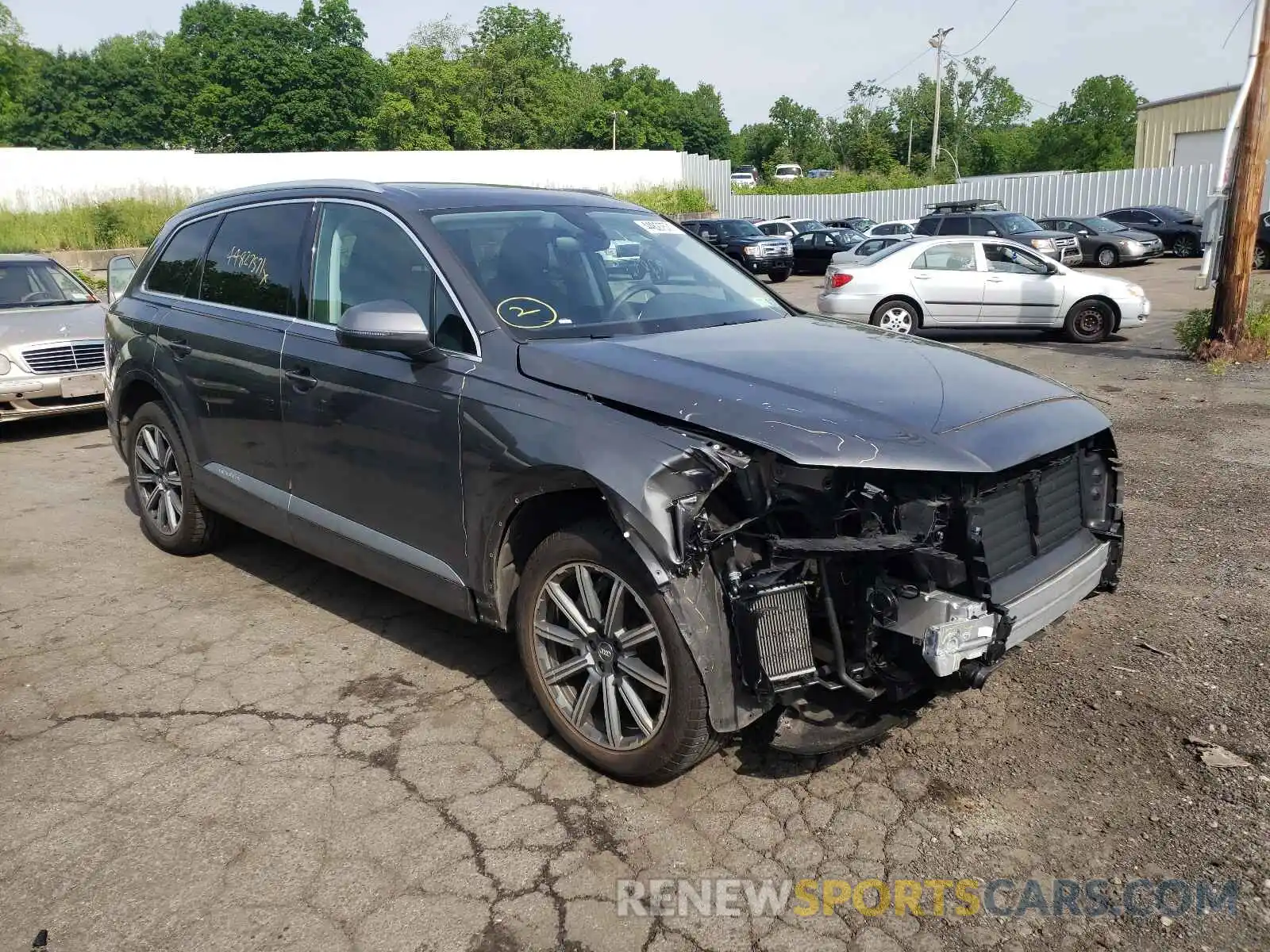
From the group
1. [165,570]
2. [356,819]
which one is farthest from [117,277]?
[356,819]

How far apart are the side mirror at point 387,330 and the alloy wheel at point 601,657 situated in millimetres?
981

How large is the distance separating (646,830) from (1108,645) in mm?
2343

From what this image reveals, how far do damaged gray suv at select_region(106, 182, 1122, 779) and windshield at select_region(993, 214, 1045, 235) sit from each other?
65.2ft

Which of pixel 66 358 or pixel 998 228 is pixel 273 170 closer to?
pixel 998 228

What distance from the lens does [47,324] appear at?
9.16 meters

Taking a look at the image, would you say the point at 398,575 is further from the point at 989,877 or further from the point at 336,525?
the point at 989,877

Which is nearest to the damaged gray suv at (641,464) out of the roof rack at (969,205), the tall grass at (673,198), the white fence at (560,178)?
the white fence at (560,178)

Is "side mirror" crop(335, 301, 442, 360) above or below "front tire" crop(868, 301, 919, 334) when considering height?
above

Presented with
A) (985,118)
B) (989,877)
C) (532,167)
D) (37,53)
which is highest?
(37,53)

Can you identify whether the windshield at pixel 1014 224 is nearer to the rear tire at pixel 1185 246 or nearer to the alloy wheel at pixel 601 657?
the rear tire at pixel 1185 246

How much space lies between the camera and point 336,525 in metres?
4.21

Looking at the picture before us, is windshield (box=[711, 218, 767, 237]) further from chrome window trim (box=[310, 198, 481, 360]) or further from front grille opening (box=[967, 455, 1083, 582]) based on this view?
front grille opening (box=[967, 455, 1083, 582])

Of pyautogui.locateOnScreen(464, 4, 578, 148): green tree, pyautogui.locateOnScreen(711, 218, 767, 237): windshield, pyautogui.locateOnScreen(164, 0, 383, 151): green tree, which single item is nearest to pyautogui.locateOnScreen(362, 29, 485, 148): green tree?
pyautogui.locateOnScreen(464, 4, 578, 148): green tree

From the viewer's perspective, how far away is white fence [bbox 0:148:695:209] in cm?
3247
